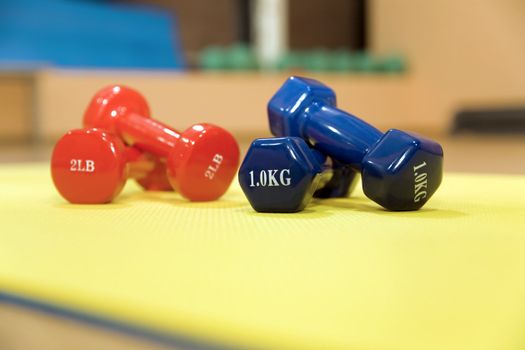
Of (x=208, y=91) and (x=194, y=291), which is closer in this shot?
(x=194, y=291)

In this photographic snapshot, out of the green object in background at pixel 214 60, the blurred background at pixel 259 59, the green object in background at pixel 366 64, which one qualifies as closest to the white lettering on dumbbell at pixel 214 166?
the blurred background at pixel 259 59

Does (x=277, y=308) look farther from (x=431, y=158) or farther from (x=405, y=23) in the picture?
(x=405, y=23)

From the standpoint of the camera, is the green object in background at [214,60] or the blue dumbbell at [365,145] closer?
the blue dumbbell at [365,145]

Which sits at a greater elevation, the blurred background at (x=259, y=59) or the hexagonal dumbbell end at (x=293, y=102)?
the hexagonal dumbbell end at (x=293, y=102)

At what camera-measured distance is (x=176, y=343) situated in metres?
0.51

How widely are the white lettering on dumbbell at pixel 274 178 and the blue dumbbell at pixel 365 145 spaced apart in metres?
0.11

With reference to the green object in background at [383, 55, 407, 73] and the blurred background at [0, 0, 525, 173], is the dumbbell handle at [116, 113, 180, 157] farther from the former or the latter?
the green object in background at [383, 55, 407, 73]

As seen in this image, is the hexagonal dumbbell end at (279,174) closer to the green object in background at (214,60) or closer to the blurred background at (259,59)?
the blurred background at (259,59)

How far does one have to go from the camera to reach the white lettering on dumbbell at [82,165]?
1168 mm

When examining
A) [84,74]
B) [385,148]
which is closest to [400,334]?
[385,148]

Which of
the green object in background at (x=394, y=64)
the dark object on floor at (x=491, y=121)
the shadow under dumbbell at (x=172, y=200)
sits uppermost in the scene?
the shadow under dumbbell at (x=172, y=200)

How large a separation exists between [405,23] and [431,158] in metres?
5.33

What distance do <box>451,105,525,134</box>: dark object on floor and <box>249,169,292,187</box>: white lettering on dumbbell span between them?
177 inches

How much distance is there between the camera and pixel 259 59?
18.2 ft
